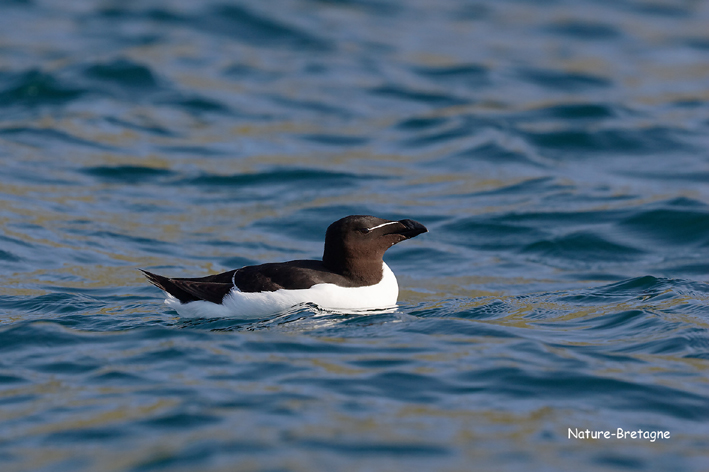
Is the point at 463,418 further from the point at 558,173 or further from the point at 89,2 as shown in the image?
the point at 89,2

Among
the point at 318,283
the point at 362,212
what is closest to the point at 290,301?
the point at 318,283

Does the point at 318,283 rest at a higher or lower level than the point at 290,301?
higher

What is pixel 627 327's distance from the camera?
282 inches

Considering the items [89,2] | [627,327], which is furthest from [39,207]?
[89,2]

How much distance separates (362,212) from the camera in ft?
38.3

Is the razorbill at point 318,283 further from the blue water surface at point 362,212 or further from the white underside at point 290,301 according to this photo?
the blue water surface at point 362,212

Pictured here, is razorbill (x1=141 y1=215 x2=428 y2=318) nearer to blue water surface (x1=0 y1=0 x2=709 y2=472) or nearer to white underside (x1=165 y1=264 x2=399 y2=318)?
white underside (x1=165 y1=264 x2=399 y2=318)

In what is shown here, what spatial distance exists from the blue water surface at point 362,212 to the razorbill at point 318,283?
16 cm

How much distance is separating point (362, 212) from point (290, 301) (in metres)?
4.70

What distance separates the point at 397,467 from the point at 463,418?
81cm

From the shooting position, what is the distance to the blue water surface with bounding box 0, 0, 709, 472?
5.13m

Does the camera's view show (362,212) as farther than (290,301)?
Yes

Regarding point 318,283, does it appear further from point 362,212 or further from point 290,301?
point 362,212

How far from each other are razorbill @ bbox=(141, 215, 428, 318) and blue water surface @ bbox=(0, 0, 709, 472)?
0.16 metres
